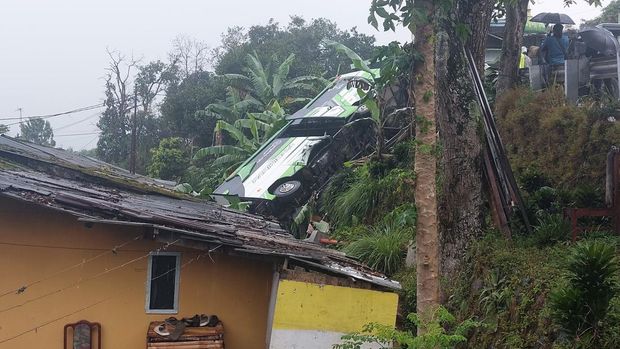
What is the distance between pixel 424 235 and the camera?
686 centimetres

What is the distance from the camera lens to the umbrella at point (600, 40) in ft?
40.4

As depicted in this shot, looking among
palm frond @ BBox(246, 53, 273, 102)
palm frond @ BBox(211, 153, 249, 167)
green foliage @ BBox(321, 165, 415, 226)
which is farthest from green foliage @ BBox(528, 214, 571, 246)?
palm frond @ BBox(246, 53, 273, 102)

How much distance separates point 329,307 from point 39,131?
52.8 metres

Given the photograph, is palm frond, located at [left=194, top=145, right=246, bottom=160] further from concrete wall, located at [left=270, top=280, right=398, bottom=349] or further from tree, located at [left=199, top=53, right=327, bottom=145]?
concrete wall, located at [left=270, top=280, right=398, bottom=349]

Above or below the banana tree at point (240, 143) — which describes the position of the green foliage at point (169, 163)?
below

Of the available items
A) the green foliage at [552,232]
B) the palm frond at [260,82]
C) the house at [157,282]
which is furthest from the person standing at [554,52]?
the palm frond at [260,82]

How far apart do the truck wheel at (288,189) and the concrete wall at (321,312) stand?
8.77 meters

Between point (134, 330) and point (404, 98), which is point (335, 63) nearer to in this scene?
point (404, 98)

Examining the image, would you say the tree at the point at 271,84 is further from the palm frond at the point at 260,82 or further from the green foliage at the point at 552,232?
the green foliage at the point at 552,232

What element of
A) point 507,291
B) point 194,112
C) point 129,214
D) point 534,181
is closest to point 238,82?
point 194,112

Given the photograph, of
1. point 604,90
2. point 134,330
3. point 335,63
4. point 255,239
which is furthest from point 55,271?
point 335,63

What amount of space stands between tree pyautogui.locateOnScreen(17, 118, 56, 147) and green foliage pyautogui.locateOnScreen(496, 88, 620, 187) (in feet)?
160

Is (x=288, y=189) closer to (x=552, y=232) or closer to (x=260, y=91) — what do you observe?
(x=552, y=232)

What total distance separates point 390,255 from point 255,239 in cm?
447
